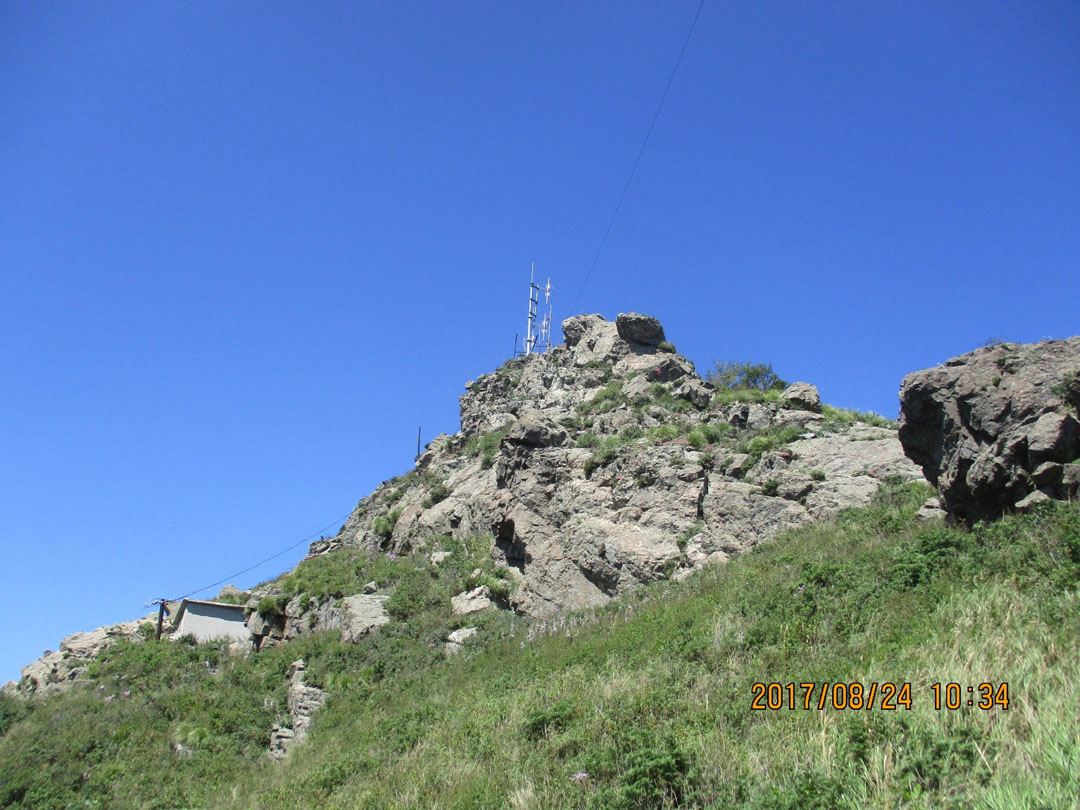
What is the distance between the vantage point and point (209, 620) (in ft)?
110

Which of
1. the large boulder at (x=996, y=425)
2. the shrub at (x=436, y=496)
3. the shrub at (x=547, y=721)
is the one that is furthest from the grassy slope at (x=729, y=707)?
the shrub at (x=436, y=496)

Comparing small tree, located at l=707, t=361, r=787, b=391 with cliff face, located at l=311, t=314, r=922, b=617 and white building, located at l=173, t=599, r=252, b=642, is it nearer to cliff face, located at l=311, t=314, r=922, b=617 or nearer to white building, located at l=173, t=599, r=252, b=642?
cliff face, located at l=311, t=314, r=922, b=617

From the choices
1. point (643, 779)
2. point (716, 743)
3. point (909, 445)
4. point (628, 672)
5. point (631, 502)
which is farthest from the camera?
point (631, 502)

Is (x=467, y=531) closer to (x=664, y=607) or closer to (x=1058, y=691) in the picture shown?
(x=664, y=607)

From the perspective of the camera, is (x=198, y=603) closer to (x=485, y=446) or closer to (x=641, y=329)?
(x=485, y=446)

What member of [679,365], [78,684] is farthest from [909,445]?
[78,684]

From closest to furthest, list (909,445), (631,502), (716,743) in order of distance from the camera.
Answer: (716,743)
(909,445)
(631,502)

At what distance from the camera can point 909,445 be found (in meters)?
12.1

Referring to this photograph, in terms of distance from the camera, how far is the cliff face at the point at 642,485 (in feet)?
59.2

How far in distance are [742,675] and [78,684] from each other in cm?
2676

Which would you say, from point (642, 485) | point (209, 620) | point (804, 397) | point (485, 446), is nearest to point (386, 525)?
point (485, 446)

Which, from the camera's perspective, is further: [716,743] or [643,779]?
[716,743]
